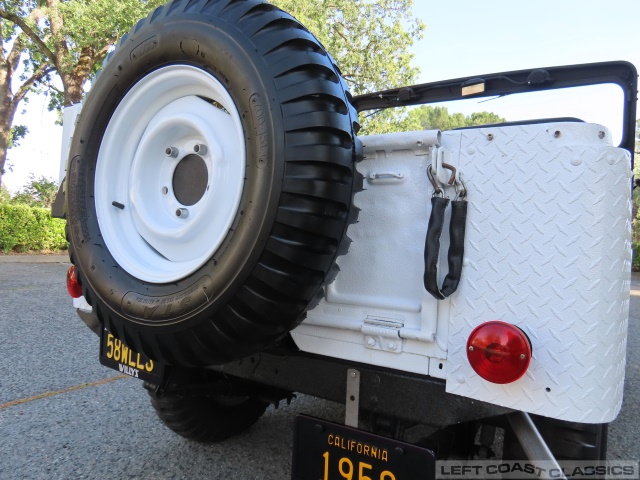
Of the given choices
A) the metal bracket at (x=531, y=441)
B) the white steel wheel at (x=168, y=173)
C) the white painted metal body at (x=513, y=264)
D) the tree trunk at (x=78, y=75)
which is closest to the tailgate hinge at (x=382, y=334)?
the white painted metal body at (x=513, y=264)

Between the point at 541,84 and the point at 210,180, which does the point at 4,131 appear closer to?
the point at 210,180

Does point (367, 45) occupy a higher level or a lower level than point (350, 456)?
higher

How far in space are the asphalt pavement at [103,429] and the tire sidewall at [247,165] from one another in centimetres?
115

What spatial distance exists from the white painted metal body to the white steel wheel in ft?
1.71

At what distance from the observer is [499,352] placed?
1.38 meters

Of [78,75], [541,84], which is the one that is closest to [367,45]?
[78,75]

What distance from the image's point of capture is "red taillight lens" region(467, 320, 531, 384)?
1.36m

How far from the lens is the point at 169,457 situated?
2.63 meters

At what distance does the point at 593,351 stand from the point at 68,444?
2.67 m

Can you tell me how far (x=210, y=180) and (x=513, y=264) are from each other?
3.42ft

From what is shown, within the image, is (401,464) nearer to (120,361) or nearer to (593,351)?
(593,351)

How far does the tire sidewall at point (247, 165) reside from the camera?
146 centimetres

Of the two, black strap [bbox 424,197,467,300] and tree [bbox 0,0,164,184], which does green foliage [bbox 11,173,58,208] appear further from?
black strap [bbox 424,197,467,300]

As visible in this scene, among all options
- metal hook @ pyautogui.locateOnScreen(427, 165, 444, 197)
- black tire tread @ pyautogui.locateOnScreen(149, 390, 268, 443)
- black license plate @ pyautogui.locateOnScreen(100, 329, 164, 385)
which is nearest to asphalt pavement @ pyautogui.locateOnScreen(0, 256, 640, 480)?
black tire tread @ pyautogui.locateOnScreen(149, 390, 268, 443)
